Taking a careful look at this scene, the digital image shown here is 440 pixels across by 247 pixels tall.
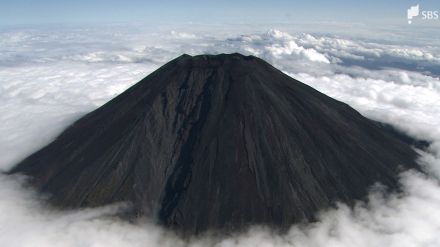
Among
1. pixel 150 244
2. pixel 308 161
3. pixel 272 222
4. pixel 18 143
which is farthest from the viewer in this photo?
pixel 18 143

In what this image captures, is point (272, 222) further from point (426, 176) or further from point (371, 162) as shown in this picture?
point (426, 176)

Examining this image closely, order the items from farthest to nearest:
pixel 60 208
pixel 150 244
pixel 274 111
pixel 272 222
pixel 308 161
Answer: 1. pixel 274 111
2. pixel 308 161
3. pixel 60 208
4. pixel 272 222
5. pixel 150 244

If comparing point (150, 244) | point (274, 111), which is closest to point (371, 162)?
point (274, 111)

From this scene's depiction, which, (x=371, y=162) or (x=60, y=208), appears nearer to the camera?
(x=60, y=208)

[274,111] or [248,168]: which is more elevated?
[274,111]

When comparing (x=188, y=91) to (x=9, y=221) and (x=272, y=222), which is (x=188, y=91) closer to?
(x=272, y=222)

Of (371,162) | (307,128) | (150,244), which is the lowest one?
(150,244)
